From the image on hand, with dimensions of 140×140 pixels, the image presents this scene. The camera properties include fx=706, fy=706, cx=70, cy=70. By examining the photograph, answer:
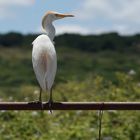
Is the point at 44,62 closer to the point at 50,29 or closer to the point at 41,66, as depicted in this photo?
the point at 41,66

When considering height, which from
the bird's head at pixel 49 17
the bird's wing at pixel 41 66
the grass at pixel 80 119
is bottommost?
the grass at pixel 80 119

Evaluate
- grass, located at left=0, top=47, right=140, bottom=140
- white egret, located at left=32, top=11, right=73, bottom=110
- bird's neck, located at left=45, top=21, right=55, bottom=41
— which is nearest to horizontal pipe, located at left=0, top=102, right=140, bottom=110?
white egret, located at left=32, top=11, right=73, bottom=110

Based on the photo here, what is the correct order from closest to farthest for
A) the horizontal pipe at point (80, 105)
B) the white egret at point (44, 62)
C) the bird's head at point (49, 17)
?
the horizontal pipe at point (80, 105), the white egret at point (44, 62), the bird's head at point (49, 17)

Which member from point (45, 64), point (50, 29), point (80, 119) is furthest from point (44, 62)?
point (80, 119)

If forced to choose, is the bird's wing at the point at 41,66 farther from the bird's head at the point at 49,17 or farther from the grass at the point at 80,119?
the grass at the point at 80,119

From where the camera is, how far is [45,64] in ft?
13.3

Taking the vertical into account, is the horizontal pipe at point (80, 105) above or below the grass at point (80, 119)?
above

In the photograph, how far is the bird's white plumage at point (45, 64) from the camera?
13.3ft

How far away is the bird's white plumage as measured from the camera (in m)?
4.04

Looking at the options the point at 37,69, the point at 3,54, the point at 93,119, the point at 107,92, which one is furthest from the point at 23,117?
the point at 3,54

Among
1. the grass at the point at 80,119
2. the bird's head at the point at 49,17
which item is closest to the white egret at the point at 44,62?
the bird's head at the point at 49,17

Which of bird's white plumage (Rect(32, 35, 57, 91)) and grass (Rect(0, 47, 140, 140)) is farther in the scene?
grass (Rect(0, 47, 140, 140))

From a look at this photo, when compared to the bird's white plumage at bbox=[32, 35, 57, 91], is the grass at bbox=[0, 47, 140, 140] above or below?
below

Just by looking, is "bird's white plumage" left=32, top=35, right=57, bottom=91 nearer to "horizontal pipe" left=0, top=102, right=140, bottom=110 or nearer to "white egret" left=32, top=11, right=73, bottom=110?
"white egret" left=32, top=11, right=73, bottom=110
